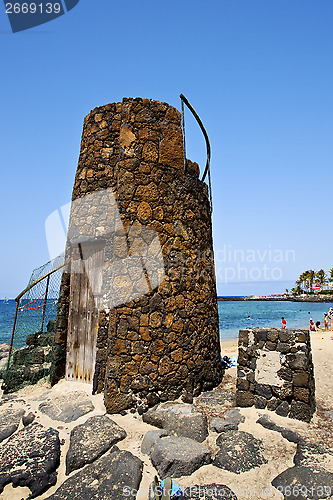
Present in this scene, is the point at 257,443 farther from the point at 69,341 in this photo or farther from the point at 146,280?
the point at 69,341

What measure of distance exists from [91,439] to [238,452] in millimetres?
1765

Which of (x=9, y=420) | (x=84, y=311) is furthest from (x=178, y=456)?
(x=84, y=311)

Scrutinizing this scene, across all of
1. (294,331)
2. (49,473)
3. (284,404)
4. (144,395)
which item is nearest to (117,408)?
(144,395)

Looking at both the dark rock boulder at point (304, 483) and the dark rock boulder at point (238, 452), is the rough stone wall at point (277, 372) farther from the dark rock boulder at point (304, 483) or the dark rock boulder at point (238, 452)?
the dark rock boulder at point (304, 483)

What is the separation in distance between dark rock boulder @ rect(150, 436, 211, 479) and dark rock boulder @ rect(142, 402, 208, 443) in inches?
10.7

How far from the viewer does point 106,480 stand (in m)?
2.99

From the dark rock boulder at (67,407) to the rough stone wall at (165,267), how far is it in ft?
1.21

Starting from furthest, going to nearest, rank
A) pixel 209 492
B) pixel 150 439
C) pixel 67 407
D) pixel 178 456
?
pixel 67 407, pixel 150 439, pixel 178 456, pixel 209 492

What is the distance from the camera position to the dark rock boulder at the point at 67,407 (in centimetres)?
435

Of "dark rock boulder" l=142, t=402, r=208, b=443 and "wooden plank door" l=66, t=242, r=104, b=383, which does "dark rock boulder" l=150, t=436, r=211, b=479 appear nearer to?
"dark rock boulder" l=142, t=402, r=208, b=443

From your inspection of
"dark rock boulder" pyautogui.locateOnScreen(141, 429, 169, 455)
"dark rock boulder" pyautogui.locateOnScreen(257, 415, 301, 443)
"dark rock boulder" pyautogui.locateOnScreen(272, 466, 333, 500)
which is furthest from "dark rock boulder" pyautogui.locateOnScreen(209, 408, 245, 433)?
"dark rock boulder" pyautogui.locateOnScreen(272, 466, 333, 500)

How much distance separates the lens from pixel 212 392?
17.3ft

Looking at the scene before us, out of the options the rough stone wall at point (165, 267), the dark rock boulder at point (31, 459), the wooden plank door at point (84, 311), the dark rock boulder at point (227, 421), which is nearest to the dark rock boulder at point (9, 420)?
the dark rock boulder at point (31, 459)

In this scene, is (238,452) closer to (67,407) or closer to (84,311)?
(67,407)
